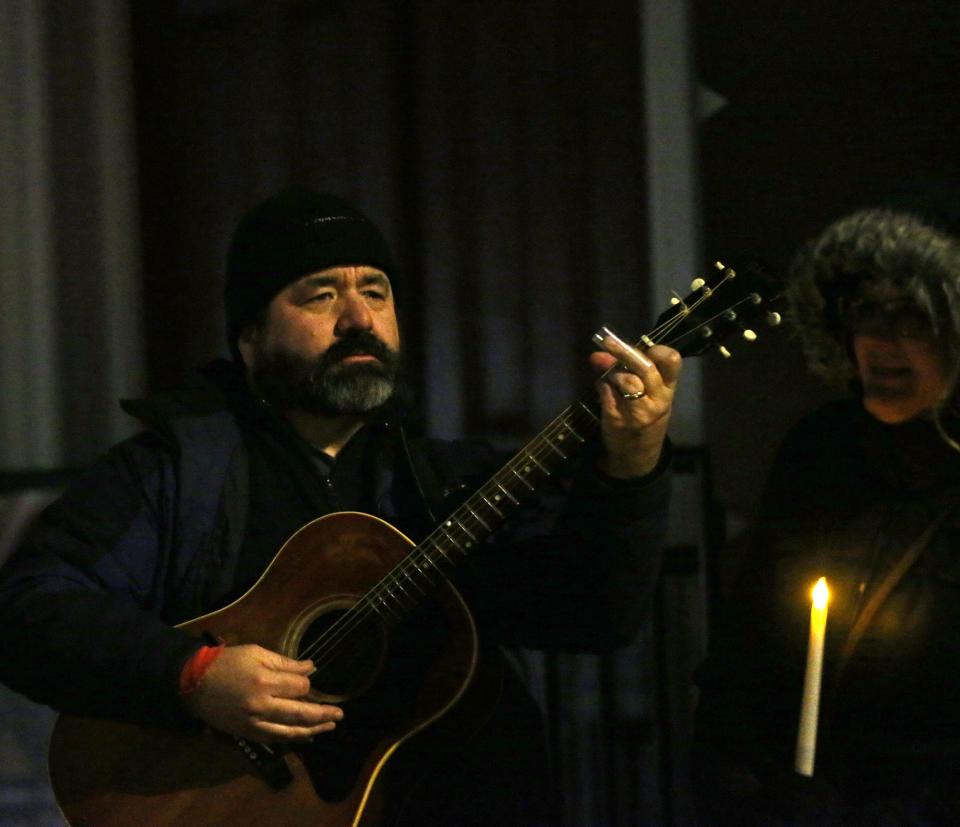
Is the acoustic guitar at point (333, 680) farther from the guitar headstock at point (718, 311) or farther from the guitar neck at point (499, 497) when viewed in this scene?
the guitar headstock at point (718, 311)

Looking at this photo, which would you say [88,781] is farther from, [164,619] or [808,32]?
[808,32]

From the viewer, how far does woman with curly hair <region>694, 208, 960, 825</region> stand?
7.00 feet

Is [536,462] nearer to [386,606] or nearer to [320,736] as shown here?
[386,606]

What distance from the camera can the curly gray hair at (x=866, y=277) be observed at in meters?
Answer: 2.13

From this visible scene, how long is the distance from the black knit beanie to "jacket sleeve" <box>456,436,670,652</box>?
65 cm

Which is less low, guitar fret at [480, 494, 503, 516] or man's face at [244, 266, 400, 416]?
man's face at [244, 266, 400, 416]

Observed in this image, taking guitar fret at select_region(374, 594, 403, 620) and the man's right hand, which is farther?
guitar fret at select_region(374, 594, 403, 620)

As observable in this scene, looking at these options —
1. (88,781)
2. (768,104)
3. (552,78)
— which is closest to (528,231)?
(552,78)

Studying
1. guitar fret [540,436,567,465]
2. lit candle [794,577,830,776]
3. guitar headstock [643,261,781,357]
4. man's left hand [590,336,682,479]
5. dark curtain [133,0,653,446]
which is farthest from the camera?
dark curtain [133,0,653,446]

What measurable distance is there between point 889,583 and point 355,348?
111cm

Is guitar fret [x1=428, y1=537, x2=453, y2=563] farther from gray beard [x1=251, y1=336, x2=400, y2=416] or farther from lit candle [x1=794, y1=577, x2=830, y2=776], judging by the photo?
lit candle [x1=794, y1=577, x2=830, y2=776]

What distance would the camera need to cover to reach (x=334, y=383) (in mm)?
2389

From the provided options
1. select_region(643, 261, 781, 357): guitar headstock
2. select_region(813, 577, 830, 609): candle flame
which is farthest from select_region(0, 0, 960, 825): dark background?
select_region(813, 577, 830, 609): candle flame

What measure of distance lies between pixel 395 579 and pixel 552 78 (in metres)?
1.51
